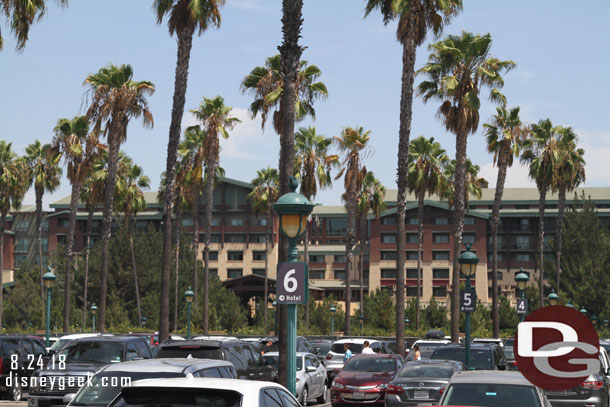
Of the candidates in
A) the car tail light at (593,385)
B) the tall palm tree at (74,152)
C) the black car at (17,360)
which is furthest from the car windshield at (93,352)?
the tall palm tree at (74,152)

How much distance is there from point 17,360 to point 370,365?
10389 mm

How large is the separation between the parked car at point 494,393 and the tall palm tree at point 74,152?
148 feet

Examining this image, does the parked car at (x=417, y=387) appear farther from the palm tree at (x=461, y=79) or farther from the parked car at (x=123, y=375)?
the palm tree at (x=461, y=79)

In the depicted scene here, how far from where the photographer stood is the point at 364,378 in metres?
25.2

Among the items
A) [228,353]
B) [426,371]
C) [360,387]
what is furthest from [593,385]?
[228,353]

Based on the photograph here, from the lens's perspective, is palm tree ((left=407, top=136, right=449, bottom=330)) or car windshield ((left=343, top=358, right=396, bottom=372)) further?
palm tree ((left=407, top=136, right=449, bottom=330))

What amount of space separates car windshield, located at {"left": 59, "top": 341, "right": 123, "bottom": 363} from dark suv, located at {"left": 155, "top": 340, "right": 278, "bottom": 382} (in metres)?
1.18

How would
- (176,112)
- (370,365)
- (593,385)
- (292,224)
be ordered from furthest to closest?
(176,112) → (370,365) → (593,385) → (292,224)

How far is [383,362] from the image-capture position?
26.5 metres

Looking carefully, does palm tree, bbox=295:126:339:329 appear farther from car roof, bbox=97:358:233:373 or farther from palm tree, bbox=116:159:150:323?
car roof, bbox=97:358:233:373

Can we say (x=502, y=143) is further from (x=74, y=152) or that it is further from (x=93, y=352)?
(x=93, y=352)

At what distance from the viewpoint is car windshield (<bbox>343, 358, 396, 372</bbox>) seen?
26172mm

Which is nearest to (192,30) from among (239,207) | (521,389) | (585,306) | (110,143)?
(110,143)

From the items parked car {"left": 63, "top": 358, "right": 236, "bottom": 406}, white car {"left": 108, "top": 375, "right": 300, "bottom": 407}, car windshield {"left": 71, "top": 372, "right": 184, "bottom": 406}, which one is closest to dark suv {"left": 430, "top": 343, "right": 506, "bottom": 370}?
parked car {"left": 63, "top": 358, "right": 236, "bottom": 406}
